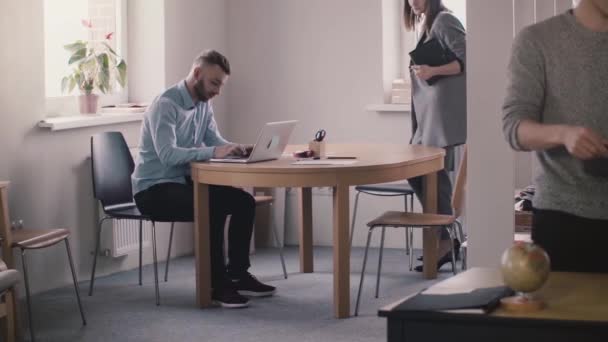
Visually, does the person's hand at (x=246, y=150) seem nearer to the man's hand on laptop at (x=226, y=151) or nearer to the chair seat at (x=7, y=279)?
the man's hand on laptop at (x=226, y=151)

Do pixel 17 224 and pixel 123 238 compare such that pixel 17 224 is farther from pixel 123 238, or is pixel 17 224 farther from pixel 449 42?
pixel 449 42

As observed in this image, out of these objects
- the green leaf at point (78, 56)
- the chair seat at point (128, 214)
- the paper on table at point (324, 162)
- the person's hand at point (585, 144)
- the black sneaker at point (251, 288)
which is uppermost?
the green leaf at point (78, 56)

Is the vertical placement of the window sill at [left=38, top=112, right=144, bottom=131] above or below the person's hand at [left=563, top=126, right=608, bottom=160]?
above

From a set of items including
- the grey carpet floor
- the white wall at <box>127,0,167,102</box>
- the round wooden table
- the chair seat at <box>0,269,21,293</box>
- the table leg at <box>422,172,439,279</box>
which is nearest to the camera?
the chair seat at <box>0,269,21,293</box>

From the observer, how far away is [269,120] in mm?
6867

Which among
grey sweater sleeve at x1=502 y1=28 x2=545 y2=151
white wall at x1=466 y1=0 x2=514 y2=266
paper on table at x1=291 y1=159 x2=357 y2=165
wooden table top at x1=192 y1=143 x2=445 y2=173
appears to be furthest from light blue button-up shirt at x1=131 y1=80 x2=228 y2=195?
grey sweater sleeve at x1=502 y1=28 x2=545 y2=151

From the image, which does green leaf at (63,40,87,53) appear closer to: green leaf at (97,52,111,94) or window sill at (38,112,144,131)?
green leaf at (97,52,111,94)

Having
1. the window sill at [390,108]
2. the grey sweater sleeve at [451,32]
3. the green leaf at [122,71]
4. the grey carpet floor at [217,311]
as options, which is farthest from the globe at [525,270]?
the window sill at [390,108]

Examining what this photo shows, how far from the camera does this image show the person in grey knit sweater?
252cm

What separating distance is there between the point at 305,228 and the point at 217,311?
1.02 metres

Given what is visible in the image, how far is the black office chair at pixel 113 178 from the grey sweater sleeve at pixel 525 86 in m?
2.88

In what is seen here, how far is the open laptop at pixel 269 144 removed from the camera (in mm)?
4820

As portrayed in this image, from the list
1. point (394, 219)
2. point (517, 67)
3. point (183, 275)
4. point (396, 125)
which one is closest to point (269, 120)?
point (396, 125)

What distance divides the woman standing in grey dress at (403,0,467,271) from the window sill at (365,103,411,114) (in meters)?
0.57
